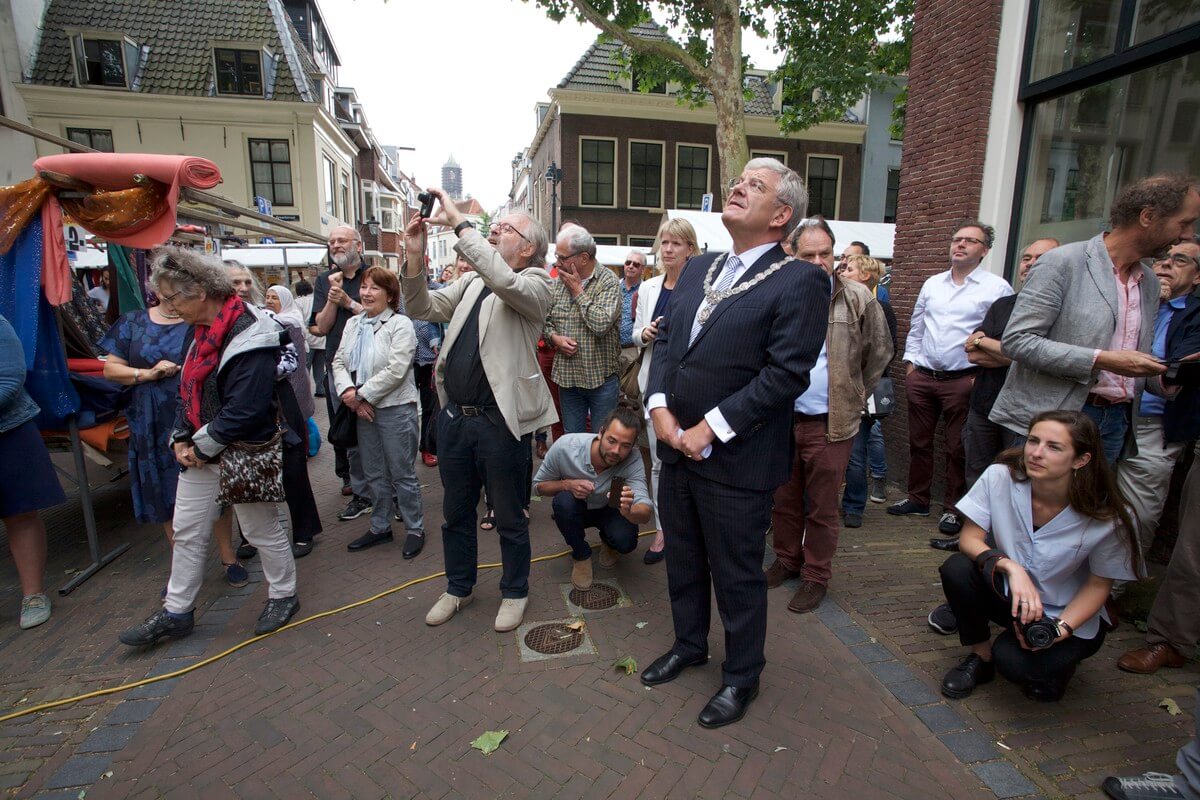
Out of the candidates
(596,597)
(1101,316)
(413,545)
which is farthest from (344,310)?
(1101,316)

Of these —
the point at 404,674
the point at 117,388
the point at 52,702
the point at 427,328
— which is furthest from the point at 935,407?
the point at 117,388

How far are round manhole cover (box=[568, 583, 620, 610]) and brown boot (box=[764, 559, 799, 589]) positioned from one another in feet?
3.07

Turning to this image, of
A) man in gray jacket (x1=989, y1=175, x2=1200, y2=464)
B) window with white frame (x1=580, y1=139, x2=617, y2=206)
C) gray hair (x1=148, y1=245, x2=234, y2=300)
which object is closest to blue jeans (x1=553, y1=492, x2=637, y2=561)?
gray hair (x1=148, y1=245, x2=234, y2=300)

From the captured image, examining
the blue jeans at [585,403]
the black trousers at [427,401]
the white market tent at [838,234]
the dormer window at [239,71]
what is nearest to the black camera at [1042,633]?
the blue jeans at [585,403]

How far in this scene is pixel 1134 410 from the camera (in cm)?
309

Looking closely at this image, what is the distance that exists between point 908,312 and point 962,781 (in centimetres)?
423

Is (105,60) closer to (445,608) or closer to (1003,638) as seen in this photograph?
(445,608)

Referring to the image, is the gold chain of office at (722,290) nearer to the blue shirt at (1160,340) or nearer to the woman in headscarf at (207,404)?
the woman in headscarf at (207,404)

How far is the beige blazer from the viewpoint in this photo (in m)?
2.93

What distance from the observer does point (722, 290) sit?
237cm

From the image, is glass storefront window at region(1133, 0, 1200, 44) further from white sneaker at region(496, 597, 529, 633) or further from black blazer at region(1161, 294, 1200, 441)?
white sneaker at region(496, 597, 529, 633)

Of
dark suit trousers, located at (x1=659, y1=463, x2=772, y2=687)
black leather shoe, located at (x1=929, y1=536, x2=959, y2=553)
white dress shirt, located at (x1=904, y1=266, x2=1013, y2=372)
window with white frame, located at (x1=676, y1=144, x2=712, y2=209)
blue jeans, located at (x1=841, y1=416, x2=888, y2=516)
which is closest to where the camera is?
dark suit trousers, located at (x1=659, y1=463, x2=772, y2=687)

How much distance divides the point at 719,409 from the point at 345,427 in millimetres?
3101

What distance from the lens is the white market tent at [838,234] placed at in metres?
10.6
